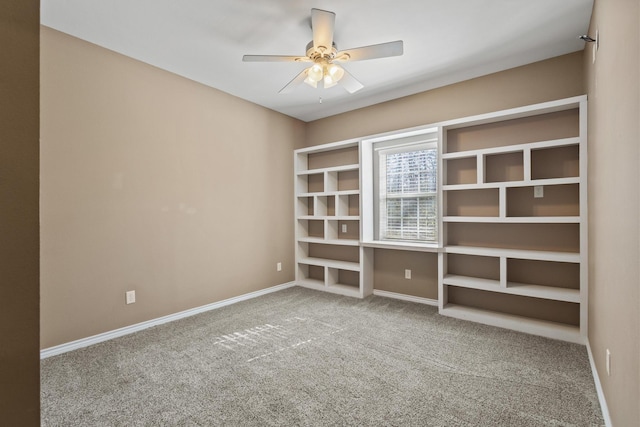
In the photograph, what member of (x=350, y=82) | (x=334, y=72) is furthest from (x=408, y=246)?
(x=334, y=72)

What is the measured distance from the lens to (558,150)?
3076mm

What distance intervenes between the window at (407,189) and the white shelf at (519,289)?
644 mm

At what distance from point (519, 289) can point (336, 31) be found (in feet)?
9.83

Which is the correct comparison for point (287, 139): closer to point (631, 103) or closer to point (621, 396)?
point (631, 103)

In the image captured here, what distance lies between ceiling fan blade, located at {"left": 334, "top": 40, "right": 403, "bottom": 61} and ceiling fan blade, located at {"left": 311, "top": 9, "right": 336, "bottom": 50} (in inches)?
6.0

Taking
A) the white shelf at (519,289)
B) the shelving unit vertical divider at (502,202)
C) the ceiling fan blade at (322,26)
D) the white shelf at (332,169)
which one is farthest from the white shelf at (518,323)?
the ceiling fan blade at (322,26)

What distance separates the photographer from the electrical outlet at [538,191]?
3.16m

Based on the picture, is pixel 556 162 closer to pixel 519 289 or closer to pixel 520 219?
pixel 520 219

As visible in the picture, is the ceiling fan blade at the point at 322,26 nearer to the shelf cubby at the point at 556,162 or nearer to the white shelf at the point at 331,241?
the shelf cubby at the point at 556,162

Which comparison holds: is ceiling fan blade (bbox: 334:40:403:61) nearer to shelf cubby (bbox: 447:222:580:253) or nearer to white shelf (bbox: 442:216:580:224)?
white shelf (bbox: 442:216:580:224)

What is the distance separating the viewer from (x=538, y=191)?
3.18m

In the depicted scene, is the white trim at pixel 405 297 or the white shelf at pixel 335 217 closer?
the white trim at pixel 405 297

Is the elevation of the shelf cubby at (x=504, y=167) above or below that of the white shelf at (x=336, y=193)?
above

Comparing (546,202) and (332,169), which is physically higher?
(332,169)
